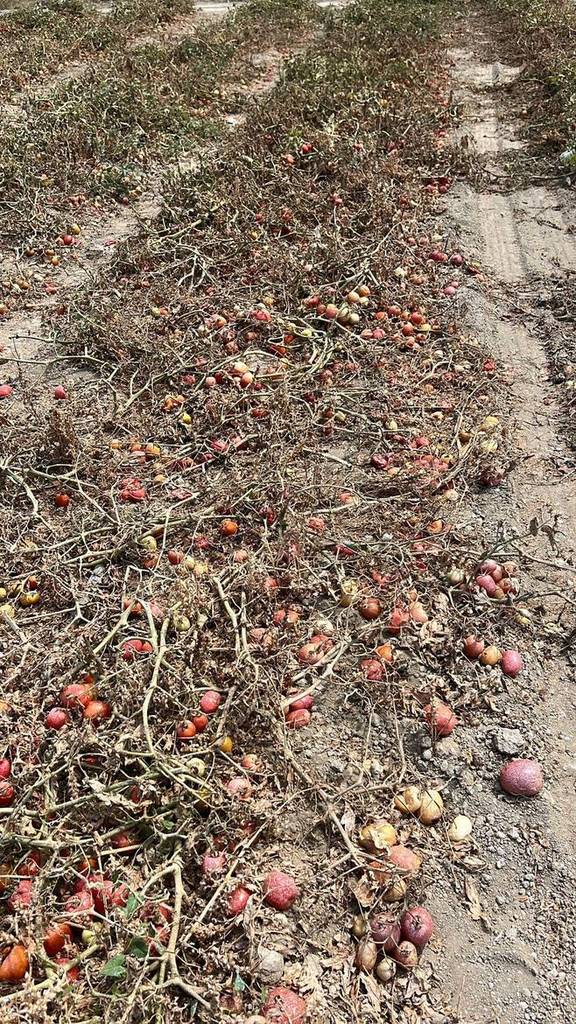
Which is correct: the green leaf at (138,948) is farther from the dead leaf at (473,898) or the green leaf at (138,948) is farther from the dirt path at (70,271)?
the dirt path at (70,271)

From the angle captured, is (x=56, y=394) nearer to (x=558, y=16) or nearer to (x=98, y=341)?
(x=98, y=341)

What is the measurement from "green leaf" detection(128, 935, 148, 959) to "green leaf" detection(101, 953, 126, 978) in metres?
0.03

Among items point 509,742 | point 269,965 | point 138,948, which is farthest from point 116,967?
point 509,742

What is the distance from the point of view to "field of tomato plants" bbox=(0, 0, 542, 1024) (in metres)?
2.26

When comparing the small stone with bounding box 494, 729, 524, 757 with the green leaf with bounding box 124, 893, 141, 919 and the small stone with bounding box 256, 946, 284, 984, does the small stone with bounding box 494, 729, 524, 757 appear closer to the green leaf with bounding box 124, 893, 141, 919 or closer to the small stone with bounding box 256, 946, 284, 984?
the small stone with bounding box 256, 946, 284, 984

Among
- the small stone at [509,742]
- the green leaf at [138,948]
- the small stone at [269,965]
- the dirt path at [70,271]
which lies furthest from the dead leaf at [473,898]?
the dirt path at [70,271]

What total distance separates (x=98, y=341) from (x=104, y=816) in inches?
141

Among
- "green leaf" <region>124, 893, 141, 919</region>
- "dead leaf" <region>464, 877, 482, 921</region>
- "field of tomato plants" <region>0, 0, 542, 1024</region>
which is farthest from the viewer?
"dead leaf" <region>464, 877, 482, 921</region>

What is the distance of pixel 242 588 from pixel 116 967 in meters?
1.57

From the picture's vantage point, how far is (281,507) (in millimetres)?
3598

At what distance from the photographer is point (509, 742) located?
2.86 meters

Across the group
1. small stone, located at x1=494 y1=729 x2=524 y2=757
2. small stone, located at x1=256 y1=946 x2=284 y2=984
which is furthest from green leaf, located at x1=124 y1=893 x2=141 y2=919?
small stone, located at x1=494 y1=729 x2=524 y2=757

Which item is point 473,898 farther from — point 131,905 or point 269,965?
point 131,905

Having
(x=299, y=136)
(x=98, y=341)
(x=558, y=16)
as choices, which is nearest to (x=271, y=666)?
(x=98, y=341)
